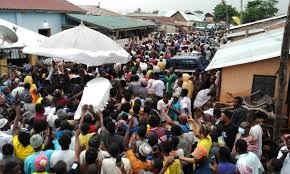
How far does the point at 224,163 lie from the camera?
17.3 ft

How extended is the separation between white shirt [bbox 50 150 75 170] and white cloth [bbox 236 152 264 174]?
7.97 ft

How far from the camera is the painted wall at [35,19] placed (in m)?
22.4

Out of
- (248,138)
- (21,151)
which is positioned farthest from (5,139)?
(248,138)

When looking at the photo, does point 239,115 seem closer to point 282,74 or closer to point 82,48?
point 282,74

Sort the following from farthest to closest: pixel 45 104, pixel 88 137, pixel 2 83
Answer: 1. pixel 2 83
2. pixel 45 104
3. pixel 88 137

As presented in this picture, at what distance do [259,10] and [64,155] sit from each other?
59.8 m

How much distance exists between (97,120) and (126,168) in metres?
1.87

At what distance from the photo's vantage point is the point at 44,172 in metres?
4.92

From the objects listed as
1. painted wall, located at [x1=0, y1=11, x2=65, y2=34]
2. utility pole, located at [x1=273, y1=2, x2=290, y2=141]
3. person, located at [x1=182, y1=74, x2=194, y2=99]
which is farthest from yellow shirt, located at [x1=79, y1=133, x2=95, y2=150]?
painted wall, located at [x1=0, y1=11, x2=65, y2=34]

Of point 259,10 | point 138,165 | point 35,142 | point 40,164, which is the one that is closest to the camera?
point 40,164

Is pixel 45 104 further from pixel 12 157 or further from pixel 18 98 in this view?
pixel 12 157

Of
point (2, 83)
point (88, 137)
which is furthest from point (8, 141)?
point (2, 83)

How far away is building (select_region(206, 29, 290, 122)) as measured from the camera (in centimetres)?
966

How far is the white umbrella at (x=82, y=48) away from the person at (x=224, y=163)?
475 cm
